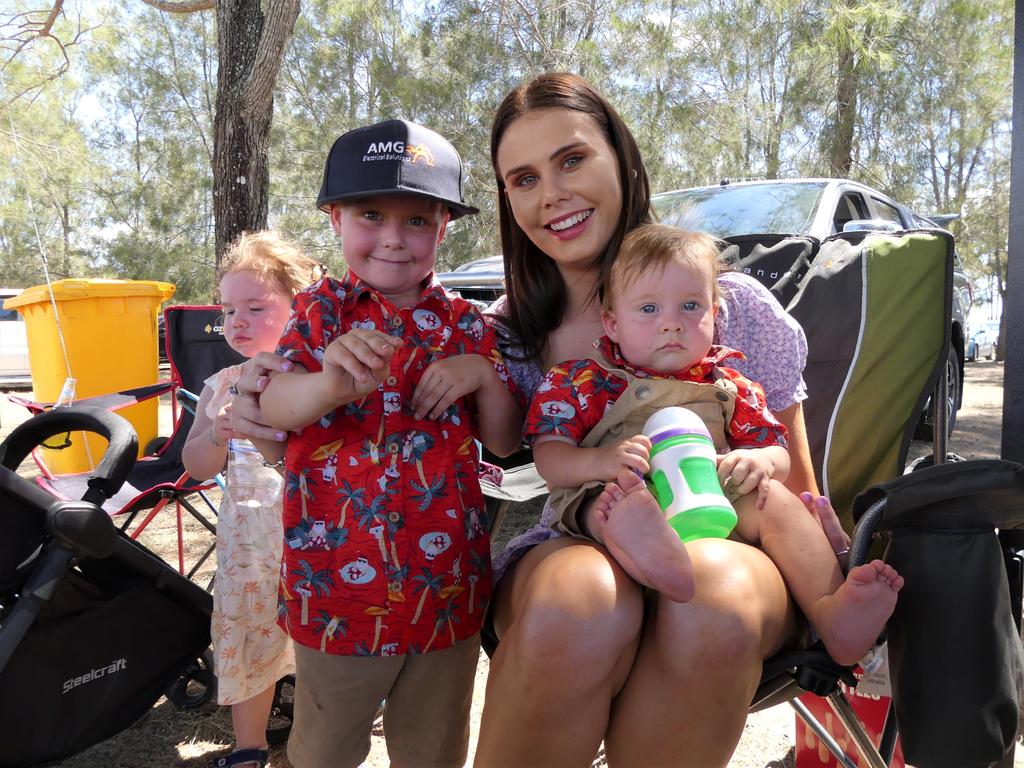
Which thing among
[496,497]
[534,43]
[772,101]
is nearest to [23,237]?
[534,43]

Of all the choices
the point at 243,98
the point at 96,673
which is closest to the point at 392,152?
the point at 96,673

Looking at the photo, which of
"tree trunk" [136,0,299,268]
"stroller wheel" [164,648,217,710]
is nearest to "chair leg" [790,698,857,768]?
"stroller wheel" [164,648,217,710]

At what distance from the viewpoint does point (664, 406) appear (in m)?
1.50

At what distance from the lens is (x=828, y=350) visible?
2.16 metres

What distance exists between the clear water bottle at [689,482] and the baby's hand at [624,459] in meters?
0.02

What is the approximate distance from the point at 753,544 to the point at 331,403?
2.61 ft

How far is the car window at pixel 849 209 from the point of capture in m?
5.18

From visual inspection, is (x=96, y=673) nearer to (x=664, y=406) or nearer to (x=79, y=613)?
(x=79, y=613)

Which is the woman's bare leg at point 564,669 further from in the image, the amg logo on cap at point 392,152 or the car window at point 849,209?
the car window at point 849,209

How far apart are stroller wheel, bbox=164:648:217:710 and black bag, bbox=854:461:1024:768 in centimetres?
166

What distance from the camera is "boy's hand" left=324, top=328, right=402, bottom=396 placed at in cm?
128

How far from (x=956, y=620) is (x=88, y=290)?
5.46 meters

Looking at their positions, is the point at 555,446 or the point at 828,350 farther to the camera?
the point at 828,350

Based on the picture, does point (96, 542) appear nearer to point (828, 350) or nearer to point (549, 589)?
point (549, 589)
